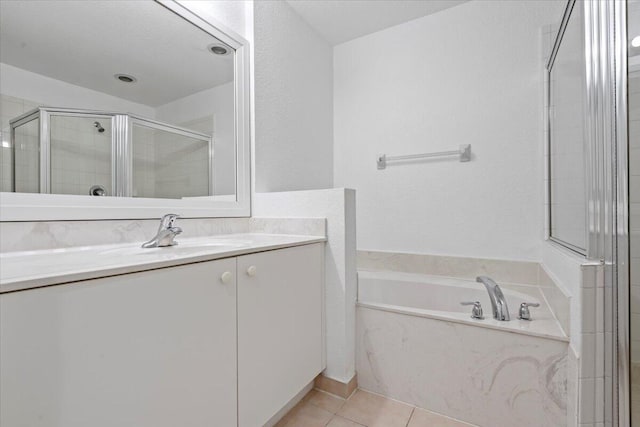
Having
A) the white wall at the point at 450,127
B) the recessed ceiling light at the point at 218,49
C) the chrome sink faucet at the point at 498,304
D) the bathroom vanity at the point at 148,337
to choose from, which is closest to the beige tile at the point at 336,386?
the bathroom vanity at the point at 148,337

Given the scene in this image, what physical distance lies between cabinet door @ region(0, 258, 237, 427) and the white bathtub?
0.79m

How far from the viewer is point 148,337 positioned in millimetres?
673

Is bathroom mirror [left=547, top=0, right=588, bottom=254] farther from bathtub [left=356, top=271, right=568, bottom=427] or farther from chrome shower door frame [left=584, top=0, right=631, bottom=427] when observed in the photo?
bathtub [left=356, top=271, right=568, bottom=427]

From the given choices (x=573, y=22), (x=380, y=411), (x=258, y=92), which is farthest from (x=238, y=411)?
(x=573, y=22)

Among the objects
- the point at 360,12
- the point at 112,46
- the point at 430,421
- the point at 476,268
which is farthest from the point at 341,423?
the point at 360,12

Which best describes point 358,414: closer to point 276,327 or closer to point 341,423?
point 341,423

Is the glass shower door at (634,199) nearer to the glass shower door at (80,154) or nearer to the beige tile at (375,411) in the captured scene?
the beige tile at (375,411)

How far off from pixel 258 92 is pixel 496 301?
62.6 inches

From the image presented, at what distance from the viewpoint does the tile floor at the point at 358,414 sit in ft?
3.84

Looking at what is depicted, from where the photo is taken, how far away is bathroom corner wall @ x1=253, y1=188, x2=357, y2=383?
133cm

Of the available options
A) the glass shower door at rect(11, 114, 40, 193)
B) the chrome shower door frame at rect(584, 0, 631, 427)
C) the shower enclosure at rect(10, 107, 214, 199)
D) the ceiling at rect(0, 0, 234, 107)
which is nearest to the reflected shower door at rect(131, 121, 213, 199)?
the shower enclosure at rect(10, 107, 214, 199)

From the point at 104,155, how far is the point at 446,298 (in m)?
1.82

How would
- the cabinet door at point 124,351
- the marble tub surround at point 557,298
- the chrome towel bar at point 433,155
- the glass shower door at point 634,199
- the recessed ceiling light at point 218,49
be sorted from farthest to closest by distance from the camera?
the chrome towel bar at point 433,155, the recessed ceiling light at point 218,49, the marble tub surround at point 557,298, the glass shower door at point 634,199, the cabinet door at point 124,351

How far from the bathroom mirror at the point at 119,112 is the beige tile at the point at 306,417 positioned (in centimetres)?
96
